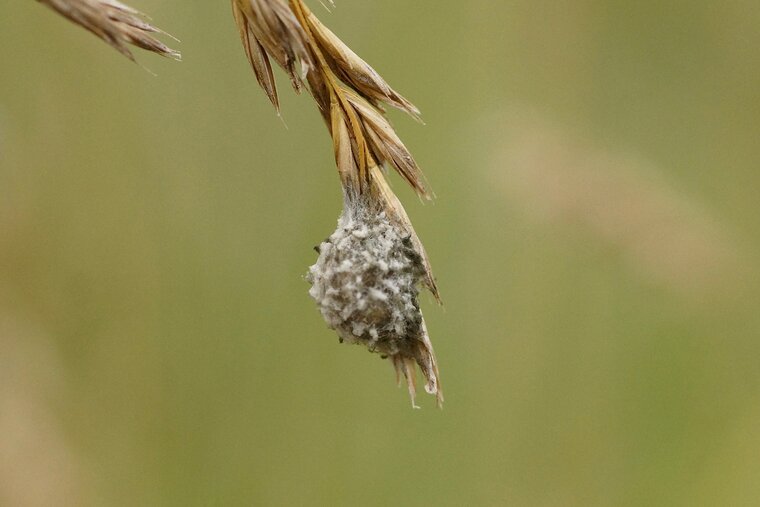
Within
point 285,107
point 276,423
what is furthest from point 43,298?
point 285,107

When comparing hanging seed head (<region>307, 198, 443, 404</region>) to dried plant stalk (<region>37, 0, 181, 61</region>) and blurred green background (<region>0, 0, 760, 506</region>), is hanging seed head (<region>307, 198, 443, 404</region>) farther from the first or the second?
blurred green background (<region>0, 0, 760, 506</region>)

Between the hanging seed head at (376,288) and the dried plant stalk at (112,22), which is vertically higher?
the dried plant stalk at (112,22)

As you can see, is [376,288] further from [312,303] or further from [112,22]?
[312,303]

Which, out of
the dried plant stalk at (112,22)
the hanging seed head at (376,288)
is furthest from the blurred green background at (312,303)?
the dried plant stalk at (112,22)

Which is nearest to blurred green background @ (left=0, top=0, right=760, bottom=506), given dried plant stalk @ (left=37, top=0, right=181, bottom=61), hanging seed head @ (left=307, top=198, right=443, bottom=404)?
hanging seed head @ (left=307, top=198, right=443, bottom=404)

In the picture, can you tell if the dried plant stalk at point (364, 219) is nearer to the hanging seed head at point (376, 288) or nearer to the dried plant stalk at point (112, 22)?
the hanging seed head at point (376, 288)

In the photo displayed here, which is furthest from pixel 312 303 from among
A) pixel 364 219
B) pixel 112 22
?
pixel 112 22
